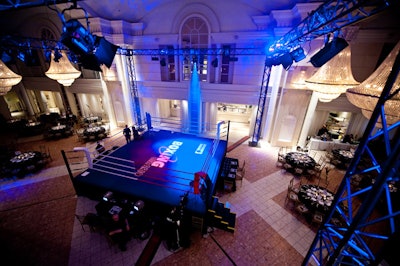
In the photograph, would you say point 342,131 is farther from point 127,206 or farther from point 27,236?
point 27,236

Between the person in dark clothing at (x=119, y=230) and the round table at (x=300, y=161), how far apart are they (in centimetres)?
708

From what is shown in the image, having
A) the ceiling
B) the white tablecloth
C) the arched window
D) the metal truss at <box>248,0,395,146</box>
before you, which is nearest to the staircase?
the metal truss at <box>248,0,395,146</box>

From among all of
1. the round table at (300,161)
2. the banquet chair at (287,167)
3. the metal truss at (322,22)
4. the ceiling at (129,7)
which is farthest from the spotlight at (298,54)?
the banquet chair at (287,167)

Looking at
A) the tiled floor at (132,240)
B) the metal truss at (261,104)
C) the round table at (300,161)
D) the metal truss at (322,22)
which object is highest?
the metal truss at (322,22)

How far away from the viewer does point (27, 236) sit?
15.6 ft

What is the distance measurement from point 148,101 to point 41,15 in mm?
9191

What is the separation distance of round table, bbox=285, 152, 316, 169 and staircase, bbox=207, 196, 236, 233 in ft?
13.8

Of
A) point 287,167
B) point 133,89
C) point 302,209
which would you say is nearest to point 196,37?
point 133,89

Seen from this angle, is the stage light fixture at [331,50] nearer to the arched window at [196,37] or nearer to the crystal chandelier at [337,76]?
the crystal chandelier at [337,76]

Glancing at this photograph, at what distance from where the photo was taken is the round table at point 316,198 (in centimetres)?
513

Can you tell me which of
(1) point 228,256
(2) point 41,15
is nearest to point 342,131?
(1) point 228,256

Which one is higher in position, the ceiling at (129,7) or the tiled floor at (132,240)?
the ceiling at (129,7)

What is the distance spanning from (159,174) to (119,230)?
2199 mm

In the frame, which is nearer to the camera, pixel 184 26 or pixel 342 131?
pixel 184 26
